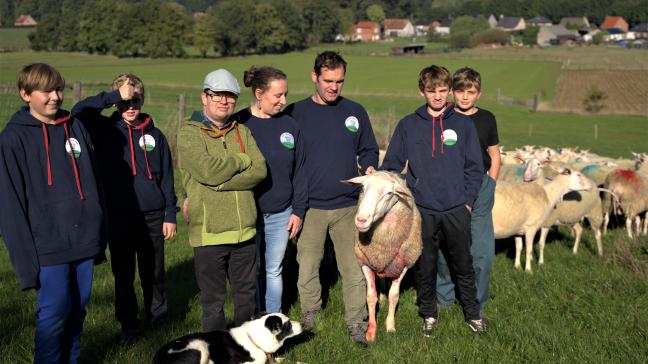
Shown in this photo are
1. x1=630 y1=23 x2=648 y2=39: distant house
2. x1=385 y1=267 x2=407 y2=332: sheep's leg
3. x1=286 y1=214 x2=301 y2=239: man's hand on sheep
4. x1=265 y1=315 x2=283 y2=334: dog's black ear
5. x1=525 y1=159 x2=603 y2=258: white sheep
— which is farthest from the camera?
x1=630 y1=23 x2=648 y2=39: distant house

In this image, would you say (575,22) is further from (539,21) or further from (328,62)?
(328,62)

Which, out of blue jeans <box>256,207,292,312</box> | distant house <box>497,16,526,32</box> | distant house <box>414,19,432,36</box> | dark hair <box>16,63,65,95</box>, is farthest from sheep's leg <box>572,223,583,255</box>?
distant house <box>414,19,432,36</box>

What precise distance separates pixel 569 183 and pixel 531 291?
2.90 meters

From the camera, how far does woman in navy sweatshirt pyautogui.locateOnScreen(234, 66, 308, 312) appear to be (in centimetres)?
462

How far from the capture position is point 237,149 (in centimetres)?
432

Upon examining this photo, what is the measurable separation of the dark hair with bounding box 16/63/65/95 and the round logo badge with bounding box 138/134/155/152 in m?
1.19

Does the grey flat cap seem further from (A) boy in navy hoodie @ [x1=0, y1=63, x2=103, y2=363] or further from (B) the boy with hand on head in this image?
(B) the boy with hand on head

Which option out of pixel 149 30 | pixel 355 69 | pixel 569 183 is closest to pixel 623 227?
pixel 569 183

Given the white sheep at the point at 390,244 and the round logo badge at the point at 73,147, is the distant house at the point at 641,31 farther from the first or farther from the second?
the round logo badge at the point at 73,147

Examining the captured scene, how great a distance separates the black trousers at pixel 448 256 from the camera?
16.7 feet

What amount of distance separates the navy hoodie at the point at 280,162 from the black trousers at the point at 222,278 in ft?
1.47

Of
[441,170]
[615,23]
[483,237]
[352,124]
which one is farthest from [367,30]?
[441,170]

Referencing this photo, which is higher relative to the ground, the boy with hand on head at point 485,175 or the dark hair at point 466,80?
the dark hair at point 466,80

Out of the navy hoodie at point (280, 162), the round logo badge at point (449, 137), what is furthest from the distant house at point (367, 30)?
the navy hoodie at point (280, 162)
